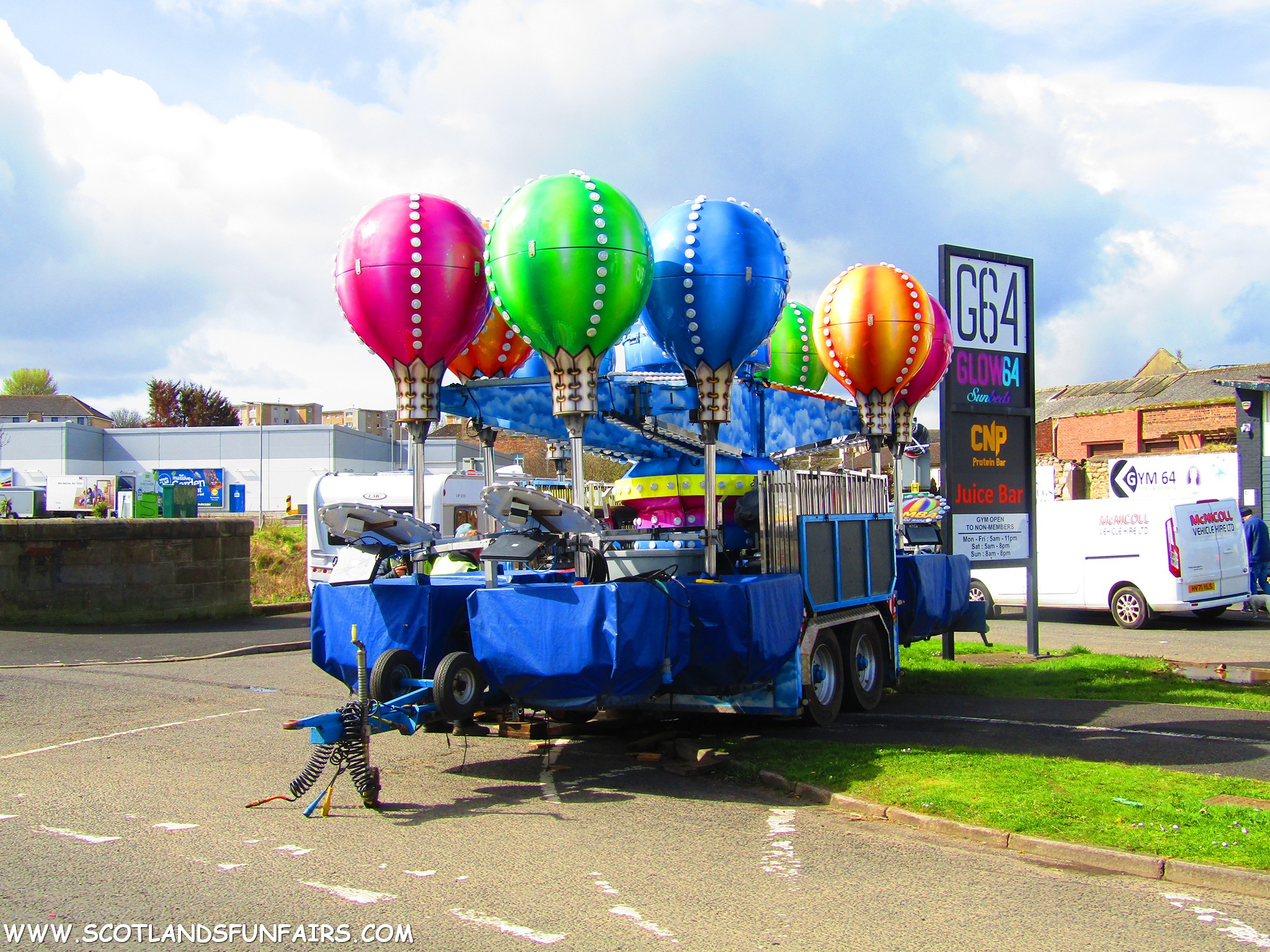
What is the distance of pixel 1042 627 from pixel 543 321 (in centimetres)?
1509

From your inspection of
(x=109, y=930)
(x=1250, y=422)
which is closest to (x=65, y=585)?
(x=109, y=930)

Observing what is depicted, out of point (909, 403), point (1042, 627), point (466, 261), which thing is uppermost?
point (466, 261)

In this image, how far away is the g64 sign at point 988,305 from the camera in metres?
15.8

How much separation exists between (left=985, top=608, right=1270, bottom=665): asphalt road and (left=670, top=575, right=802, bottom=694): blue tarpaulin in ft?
29.7

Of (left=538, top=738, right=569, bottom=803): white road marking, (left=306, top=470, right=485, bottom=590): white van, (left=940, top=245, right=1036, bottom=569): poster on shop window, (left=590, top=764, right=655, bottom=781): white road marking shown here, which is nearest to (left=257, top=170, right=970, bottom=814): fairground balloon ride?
(left=538, top=738, right=569, bottom=803): white road marking

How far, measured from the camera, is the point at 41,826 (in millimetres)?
6973

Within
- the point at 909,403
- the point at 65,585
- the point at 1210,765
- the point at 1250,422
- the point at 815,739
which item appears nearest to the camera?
the point at 1210,765

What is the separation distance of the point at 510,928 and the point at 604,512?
771 cm

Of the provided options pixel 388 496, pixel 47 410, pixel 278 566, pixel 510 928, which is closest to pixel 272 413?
pixel 47 410

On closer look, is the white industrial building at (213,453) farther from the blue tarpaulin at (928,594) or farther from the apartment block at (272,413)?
the blue tarpaulin at (928,594)

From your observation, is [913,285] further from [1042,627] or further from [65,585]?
[65,585]

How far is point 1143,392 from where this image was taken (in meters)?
46.6

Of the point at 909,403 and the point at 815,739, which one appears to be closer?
the point at 815,739

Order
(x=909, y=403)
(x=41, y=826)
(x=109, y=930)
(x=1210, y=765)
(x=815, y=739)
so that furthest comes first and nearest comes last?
(x=909, y=403), (x=815, y=739), (x=1210, y=765), (x=41, y=826), (x=109, y=930)
